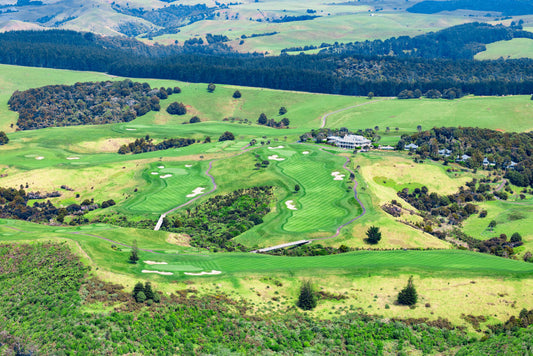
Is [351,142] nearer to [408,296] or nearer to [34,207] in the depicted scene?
[34,207]

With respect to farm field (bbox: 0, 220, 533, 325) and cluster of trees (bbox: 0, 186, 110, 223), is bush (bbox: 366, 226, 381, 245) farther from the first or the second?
cluster of trees (bbox: 0, 186, 110, 223)

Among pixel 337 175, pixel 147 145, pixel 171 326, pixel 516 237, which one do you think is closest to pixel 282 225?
pixel 337 175

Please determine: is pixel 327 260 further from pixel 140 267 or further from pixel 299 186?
pixel 299 186

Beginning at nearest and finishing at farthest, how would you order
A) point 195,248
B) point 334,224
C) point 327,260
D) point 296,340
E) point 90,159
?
point 296,340, point 327,260, point 195,248, point 334,224, point 90,159

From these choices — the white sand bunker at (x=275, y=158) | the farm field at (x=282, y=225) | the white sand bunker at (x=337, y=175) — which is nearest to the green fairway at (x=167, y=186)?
the farm field at (x=282, y=225)

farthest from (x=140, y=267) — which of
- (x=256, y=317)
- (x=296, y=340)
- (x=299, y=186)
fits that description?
(x=299, y=186)

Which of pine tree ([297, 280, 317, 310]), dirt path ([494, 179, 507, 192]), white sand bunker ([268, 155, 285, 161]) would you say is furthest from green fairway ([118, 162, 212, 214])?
dirt path ([494, 179, 507, 192])

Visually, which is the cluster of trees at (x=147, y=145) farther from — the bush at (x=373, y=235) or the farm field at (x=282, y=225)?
the bush at (x=373, y=235)
